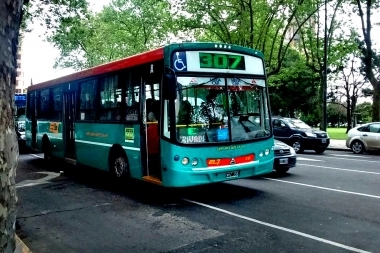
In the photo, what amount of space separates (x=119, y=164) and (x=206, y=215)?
3.20 metres

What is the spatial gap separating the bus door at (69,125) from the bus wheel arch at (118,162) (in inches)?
106

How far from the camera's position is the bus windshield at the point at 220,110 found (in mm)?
7523

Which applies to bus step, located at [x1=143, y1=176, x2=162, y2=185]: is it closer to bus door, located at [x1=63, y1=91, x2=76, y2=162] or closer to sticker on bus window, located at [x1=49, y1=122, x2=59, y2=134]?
bus door, located at [x1=63, y1=91, x2=76, y2=162]

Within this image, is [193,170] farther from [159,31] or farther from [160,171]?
[159,31]

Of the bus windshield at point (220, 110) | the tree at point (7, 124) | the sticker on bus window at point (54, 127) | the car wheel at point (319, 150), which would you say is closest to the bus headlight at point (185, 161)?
the bus windshield at point (220, 110)

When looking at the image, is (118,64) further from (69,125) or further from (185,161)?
(69,125)

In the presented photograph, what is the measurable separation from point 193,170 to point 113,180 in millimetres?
4270

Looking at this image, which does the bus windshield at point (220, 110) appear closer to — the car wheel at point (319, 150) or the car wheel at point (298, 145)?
the car wheel at point (298, 145)

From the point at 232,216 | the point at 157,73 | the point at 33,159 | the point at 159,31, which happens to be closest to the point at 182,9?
the point at 159,31

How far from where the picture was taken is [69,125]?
12.3 m

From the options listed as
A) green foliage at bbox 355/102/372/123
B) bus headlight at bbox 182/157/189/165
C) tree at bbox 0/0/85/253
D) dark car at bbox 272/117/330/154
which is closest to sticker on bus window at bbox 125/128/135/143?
bus headlight at bbox 182/157/189/165

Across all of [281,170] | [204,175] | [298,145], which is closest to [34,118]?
[281,170]

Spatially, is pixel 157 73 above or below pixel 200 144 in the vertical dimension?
above

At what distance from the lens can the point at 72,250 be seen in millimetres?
5426
